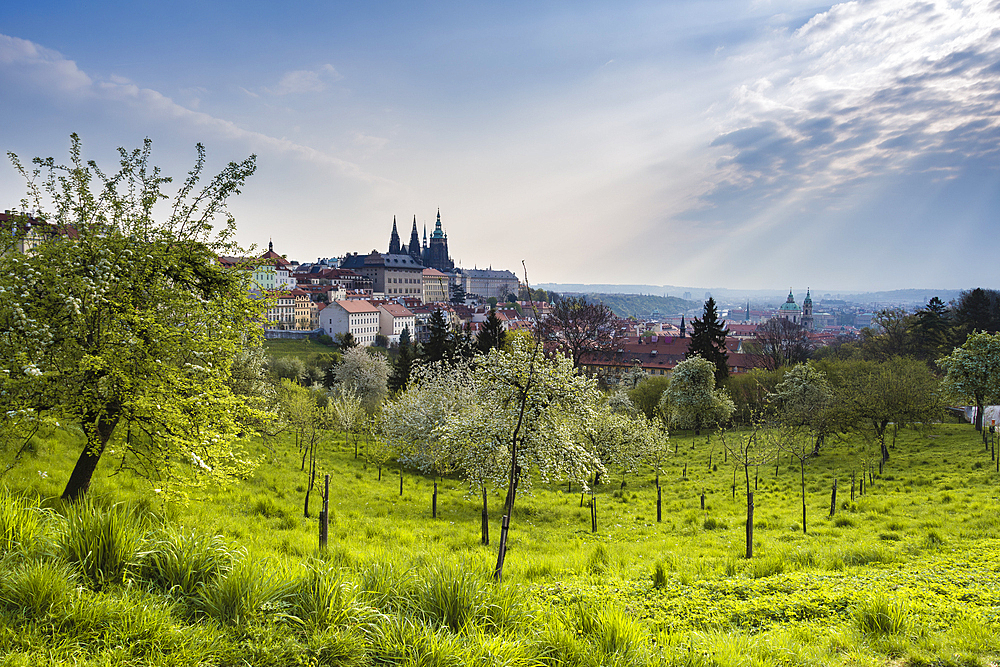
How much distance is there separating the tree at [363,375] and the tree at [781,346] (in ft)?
170

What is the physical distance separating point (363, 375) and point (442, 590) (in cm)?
6118

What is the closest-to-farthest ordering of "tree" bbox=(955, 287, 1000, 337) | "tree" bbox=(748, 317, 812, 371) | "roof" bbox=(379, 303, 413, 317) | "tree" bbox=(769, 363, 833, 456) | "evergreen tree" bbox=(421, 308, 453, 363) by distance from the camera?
"tree" bbox=(769, 363, 833, 456) → "evergreen tree" bbox=(421, 308, 453, 363) → "tree" bbox=(955, 287, 1000, 337) → "tree" bbox=(748, 317, 812, 371) → "roof" bbox=(379, 303, 413, 317)

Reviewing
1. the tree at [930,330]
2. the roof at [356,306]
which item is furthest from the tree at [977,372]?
the roof at [356,306]

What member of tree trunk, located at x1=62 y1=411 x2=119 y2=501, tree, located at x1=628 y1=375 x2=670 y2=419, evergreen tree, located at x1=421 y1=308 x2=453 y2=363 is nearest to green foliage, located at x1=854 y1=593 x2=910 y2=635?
tree trunk, located at x1=62 y1=411 x2=119 y2=501

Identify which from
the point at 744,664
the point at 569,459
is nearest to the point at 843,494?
the point at 569,459

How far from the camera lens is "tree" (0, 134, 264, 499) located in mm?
8609

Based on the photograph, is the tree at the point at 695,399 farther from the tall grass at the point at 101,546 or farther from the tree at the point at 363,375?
the tall grass at the point at 101,546

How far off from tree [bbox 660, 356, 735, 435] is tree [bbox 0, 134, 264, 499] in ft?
131

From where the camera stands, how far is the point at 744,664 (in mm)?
4980

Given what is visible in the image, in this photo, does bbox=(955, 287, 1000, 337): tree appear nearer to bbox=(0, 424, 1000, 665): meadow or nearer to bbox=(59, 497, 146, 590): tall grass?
bbox=(0, 424, 1000, 665): meadow

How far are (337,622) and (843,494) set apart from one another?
25064 millimetres

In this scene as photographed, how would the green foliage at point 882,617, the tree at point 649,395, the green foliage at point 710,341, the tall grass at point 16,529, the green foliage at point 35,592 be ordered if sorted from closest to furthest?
the green foliage at point 35,592
the tall grass at point 16,529
the green foliage at point 882,617
the tree at point 649,395
the green foliage at point 710,341

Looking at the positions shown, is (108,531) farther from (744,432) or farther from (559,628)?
(744,432)

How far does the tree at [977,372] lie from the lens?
30.9 meters
